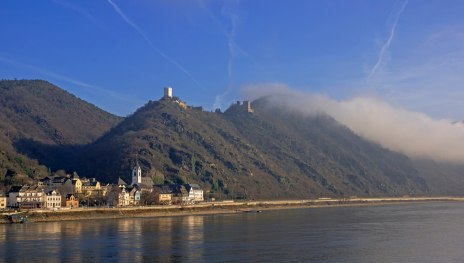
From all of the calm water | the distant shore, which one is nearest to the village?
the distant shore

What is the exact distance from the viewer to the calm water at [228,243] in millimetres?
62594

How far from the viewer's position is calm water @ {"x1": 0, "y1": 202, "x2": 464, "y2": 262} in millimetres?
62594

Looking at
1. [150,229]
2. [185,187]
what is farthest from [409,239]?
[185,187]

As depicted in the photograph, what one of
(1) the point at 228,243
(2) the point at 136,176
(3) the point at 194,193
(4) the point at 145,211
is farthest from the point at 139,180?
(1) the point at 228,243

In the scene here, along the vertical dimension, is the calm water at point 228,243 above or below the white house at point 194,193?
below

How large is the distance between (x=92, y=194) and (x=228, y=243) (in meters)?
82.3

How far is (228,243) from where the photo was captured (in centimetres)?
7531

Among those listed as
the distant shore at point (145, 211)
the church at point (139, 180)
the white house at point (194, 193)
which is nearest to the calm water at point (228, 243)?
the distant shore at point (145, 211)

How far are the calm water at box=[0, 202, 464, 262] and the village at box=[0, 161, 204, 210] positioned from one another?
991 inches

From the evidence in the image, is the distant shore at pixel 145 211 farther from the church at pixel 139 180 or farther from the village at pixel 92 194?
the church at pixel 139 180

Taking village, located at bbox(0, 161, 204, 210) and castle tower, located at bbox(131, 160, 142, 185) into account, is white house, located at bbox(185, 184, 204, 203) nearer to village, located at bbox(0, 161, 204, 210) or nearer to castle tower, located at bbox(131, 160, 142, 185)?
village, located at bbox(0, 161, 204, 210)

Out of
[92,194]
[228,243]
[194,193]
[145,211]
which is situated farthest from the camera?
[194,193]

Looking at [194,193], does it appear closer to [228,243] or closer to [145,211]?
[145,211]

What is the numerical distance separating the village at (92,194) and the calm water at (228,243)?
25178 millimetres
